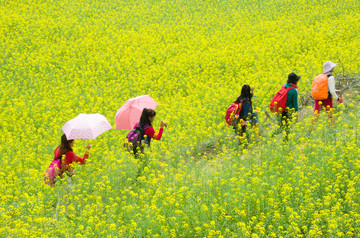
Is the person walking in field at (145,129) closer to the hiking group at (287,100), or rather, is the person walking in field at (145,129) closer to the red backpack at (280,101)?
the hiking group at (287,100)

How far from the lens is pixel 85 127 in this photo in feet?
22.9

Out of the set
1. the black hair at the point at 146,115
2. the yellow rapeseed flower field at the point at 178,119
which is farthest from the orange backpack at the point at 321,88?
the black hair at the point at 146,115

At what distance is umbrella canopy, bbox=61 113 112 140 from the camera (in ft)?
22.3

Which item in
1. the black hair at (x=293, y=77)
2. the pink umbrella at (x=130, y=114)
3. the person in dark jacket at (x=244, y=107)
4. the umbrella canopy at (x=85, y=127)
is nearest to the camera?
the umbrella canopy at (x=85, y=127)

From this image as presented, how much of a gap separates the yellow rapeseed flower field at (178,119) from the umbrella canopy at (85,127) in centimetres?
70

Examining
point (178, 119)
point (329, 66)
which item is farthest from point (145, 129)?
point (329, 66)

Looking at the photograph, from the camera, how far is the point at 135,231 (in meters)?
5.03

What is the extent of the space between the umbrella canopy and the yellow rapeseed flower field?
0.70 meters

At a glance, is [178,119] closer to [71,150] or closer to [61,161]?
[71,150]

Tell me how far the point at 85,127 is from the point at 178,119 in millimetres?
3616

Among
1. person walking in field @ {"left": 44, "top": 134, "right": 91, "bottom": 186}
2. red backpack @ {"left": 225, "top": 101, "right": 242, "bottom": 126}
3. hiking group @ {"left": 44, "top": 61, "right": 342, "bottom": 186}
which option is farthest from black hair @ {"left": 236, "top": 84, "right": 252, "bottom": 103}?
person walking in field @ {"left": 44, "top": 134, "right": 91, "bottom": 186}

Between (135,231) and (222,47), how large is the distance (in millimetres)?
13429

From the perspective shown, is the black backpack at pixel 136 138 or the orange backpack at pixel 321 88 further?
the orange backpack at pixel 321 88

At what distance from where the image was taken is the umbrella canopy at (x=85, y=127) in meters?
6.80
